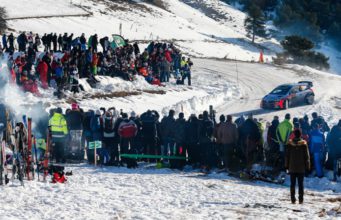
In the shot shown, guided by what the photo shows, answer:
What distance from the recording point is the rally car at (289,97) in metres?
30.1

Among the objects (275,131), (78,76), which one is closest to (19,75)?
(78,76)

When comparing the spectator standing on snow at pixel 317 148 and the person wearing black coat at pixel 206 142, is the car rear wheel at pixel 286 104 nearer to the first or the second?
the person wearing black coat at pixel 206 142

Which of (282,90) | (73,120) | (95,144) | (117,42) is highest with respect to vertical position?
(117,42)

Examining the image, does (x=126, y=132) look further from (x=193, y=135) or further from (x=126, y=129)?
(x=193, y=135)

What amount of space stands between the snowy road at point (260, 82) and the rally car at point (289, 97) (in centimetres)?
34

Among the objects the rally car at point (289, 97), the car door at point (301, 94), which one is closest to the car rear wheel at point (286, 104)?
the rally car at point (289, 97)

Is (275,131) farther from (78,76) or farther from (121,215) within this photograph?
(78,76)

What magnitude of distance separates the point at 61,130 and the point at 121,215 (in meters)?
6.66

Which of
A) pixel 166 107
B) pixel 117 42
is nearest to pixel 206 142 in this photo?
pixel 166 107

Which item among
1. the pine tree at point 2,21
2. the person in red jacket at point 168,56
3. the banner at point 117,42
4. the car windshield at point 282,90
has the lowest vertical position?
the car windshield at point 282,90

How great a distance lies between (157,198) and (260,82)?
27814mm

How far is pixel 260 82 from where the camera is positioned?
40688mm

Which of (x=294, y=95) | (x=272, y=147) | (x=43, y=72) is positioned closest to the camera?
(x=272, y=147)

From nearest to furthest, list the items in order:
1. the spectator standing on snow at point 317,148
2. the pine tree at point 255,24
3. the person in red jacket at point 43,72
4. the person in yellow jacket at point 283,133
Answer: the spectator standing on snow at point 317,148, the person in yellow jacket at point 283,133, the person in red jacket at point 43,72, the pine tree at point 255,24
